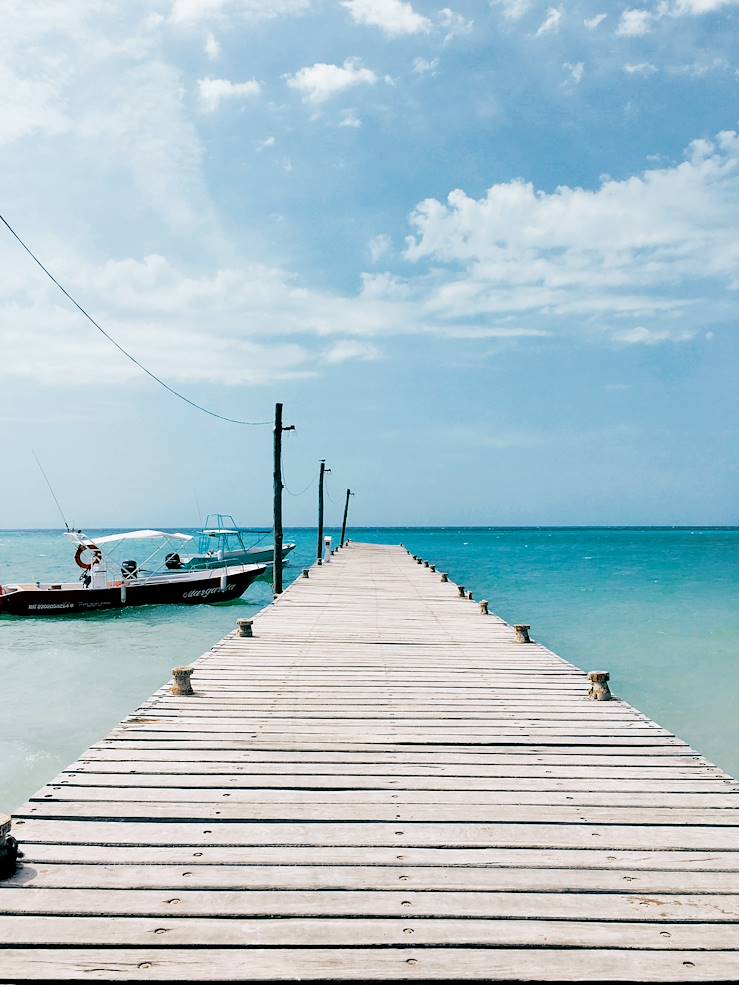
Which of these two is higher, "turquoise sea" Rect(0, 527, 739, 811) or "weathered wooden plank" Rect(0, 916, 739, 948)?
"weathered wooden plank" Rect(0, 916, 739, 948)

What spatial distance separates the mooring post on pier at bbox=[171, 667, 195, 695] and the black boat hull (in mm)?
19868

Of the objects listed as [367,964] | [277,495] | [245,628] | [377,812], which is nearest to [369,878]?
[367,964]

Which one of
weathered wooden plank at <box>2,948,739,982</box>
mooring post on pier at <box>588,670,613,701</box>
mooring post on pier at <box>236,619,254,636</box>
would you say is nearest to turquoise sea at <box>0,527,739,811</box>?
mooring post on pier at <box>236,619,254,636</box>

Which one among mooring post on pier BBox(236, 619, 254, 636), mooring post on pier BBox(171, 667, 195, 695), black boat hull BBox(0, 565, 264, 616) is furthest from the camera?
black boat hull BBox(0, 565, 264, 616)

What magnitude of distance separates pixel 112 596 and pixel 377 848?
23439 millimetres

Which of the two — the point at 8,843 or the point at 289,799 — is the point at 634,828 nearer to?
the point at 289,799

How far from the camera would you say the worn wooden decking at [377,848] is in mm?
2625

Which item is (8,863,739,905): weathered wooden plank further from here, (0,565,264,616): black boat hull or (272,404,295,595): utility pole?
(0,565,264,616): black boat hull

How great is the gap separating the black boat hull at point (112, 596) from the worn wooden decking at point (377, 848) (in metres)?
20.0

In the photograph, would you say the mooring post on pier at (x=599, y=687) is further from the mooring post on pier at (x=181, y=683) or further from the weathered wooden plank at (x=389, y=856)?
the mooring post on pier at (x=181, y=683)

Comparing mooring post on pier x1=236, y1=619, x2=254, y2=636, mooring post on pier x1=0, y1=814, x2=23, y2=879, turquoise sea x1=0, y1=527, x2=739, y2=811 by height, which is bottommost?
turquoise sea x1=0, y1=527, x2=739, y2=811

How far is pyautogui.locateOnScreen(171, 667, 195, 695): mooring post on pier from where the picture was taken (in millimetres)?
6348

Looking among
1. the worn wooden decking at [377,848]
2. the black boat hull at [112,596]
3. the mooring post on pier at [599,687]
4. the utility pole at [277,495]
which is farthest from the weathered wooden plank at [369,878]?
the black boat hull at [112,596]

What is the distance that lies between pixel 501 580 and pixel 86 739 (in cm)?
3655
